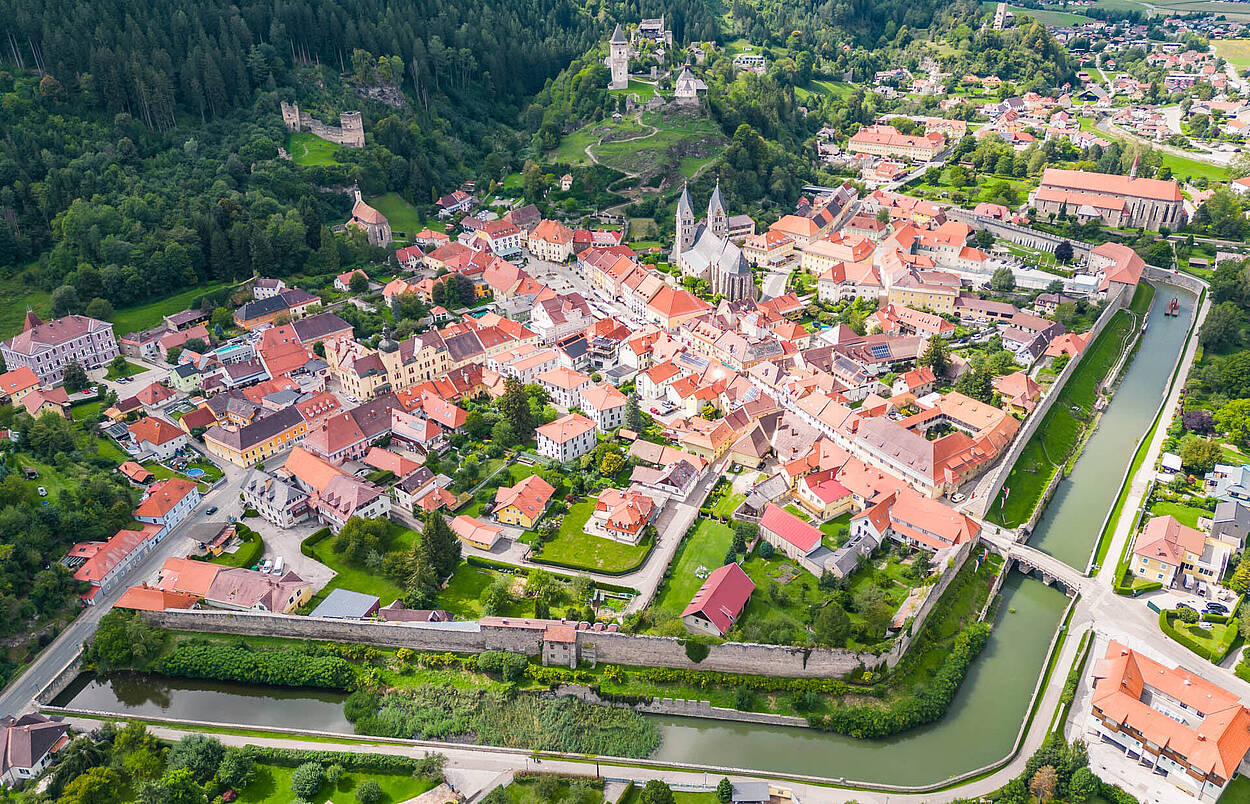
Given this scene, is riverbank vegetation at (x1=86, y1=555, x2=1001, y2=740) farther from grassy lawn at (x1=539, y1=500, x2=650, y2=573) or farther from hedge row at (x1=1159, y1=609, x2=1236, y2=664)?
hedge row at (x1=1159, y1=609, x2=1236, y2=664)

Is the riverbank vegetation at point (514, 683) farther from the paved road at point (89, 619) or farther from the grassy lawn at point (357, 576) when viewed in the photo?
the grassy lawn at point (357, 576)

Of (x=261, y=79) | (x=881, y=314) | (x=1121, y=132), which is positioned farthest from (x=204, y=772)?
(x=1121, y=132)

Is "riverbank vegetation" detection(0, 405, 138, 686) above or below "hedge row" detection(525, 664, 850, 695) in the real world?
above

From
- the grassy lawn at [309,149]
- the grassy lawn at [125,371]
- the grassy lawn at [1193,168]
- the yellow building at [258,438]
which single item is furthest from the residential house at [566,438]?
the grassy lawn at [1193,168]

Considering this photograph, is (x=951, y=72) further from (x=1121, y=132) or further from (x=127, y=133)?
(x=127, y=133)

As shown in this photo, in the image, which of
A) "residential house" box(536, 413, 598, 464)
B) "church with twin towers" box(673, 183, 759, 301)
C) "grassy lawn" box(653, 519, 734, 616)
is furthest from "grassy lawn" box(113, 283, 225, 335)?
"grassy lawn" box(653, 519, 734, 616)

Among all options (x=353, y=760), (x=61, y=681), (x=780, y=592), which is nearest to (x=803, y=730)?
(x=780, y=592)
